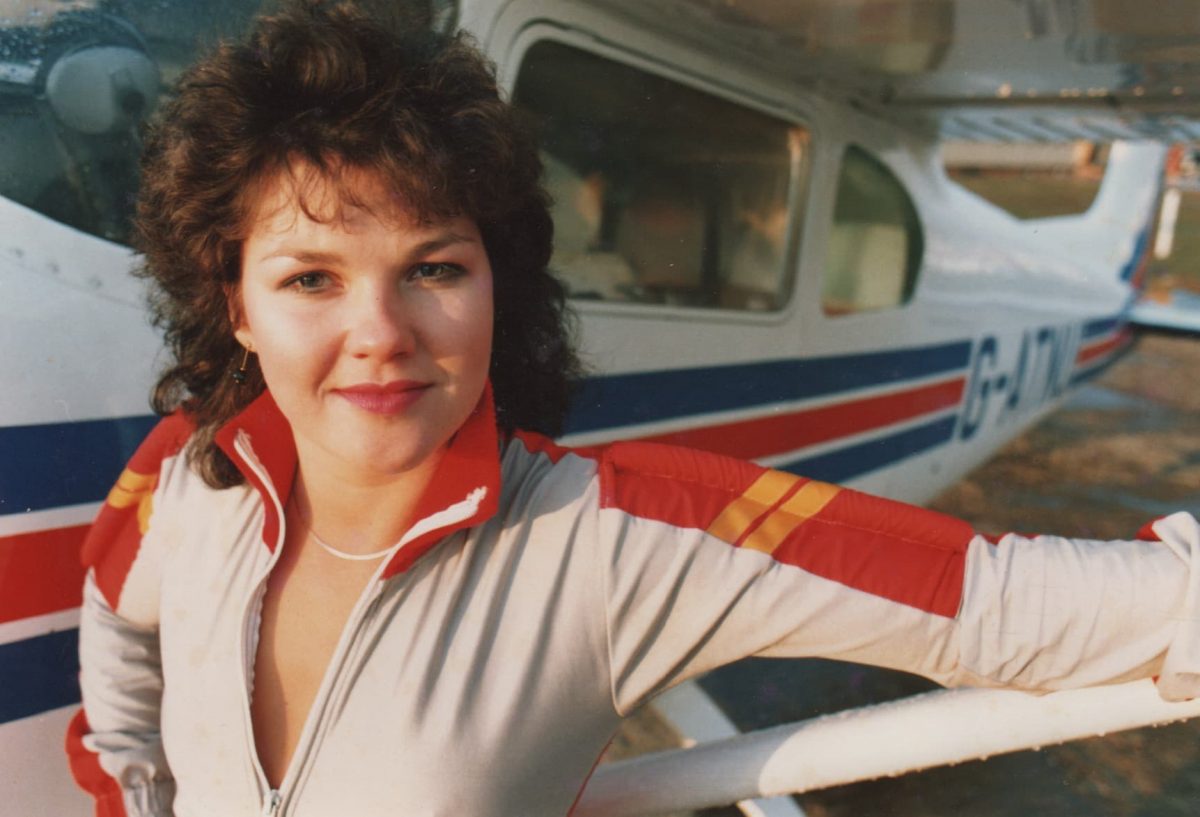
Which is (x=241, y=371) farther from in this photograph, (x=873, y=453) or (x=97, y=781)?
(x=873, y=453)

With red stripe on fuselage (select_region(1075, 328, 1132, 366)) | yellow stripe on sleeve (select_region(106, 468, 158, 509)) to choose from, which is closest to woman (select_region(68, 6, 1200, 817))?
yellow stripe on sleeve (select_region(106, 468, 158, 509))

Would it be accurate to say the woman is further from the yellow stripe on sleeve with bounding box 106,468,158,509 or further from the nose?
the yellow stripe on sleeve with bounding box 106,468,158,509

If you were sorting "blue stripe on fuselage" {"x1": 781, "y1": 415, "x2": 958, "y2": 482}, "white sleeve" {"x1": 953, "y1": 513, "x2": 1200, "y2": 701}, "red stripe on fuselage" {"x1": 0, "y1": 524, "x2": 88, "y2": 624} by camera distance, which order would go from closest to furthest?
"white sleeve" {"x1": 953, "y1": 513, "x2": 1200, "y2": 701} → "red stripe on fuselage" {"x1": 0, "y1": 524, "x2": 88, "y2": 624} → "blue stripe on fuselage" {"x1": 781, "y1": 415, "x2": 958, "y2": 482}

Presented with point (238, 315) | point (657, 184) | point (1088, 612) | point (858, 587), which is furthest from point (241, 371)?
point (657, 184)

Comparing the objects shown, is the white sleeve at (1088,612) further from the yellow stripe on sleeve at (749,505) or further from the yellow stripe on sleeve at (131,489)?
the yellow stripe on sleeve at (131,489)

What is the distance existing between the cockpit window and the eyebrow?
0.68 meters

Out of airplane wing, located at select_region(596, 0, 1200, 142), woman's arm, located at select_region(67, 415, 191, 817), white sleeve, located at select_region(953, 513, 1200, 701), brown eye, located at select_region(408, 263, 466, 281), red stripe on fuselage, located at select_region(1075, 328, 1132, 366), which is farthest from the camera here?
red stripe on fuselage, located at select_region(1075, 328, 1132, 366)

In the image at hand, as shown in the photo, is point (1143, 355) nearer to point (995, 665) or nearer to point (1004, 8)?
point (1004, 8)

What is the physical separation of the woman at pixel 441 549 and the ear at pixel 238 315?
1 centimetres

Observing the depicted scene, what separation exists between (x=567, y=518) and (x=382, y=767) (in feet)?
1.00

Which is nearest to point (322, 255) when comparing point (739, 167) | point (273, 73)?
point (273, 73)

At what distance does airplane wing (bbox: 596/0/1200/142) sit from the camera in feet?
7.61

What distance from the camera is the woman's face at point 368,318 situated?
958 mm

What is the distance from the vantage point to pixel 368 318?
949 millimetres
